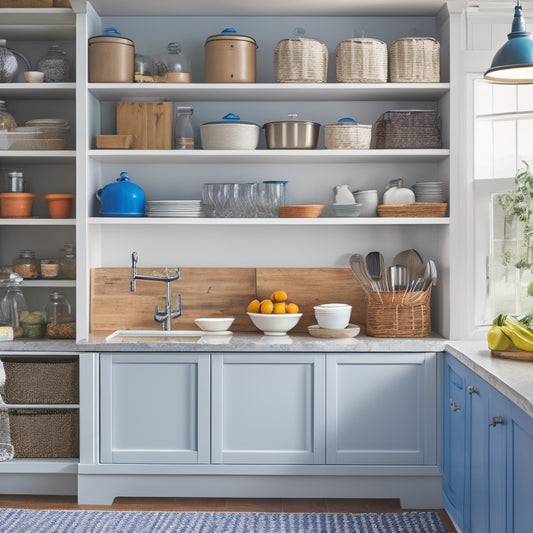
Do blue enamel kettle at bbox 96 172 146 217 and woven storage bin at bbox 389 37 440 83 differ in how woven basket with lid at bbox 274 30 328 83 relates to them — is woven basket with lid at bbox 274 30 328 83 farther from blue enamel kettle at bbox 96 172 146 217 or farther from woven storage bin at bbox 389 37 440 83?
blue enamel kettle at bbox 96 172 146 217

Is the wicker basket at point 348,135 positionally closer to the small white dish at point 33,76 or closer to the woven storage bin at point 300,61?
the woven storage bin at point 300,61

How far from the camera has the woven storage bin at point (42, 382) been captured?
156 inches

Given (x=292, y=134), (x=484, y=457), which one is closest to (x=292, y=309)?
(x=292, y=134)

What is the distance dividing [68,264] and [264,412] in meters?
1.40

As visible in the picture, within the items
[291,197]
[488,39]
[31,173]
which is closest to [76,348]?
[31,173]

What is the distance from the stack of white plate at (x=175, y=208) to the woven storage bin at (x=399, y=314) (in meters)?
1.07

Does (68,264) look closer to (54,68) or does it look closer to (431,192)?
(54,68)

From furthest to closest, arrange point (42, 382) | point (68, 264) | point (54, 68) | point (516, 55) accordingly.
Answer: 1. point (68, 264)
2. point (54, 68)
3. point (42, 382)
4. point (516, 55)

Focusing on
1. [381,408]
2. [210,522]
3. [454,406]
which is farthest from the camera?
[381,408]

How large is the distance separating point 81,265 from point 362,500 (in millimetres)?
1920

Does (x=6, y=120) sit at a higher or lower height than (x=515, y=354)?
higher

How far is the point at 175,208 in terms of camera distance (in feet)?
13.5

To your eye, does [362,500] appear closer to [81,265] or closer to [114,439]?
[114,439]

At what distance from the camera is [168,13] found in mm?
4328
